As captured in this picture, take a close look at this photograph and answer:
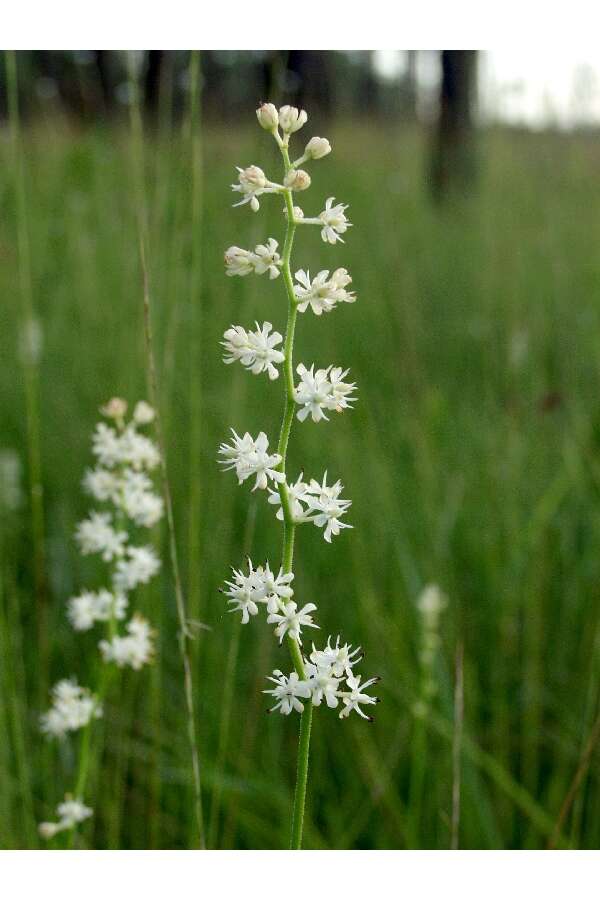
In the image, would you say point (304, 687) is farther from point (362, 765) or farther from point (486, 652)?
point (486, 652)

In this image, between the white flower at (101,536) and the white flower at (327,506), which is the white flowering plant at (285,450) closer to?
the white flower at (327,506)

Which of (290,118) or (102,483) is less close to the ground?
(290,118)

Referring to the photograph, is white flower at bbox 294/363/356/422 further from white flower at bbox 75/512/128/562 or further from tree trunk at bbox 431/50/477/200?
tree trunk at bbox 431/50/477/200

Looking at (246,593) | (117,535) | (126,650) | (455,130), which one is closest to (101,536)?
(117,535)

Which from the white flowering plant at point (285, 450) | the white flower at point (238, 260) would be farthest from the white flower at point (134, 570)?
the white flower at point (238, 260)

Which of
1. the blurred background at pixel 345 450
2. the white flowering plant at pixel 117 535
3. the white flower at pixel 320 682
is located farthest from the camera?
the blurred background at pixel 345 450

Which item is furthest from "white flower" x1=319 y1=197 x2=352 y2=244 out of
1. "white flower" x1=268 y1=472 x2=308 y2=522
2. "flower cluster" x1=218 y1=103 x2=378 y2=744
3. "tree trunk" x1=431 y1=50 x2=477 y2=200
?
"tree trunk" x1=431 y1=50 x2=477 y2=200

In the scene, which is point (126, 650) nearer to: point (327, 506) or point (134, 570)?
point (134, 570)
